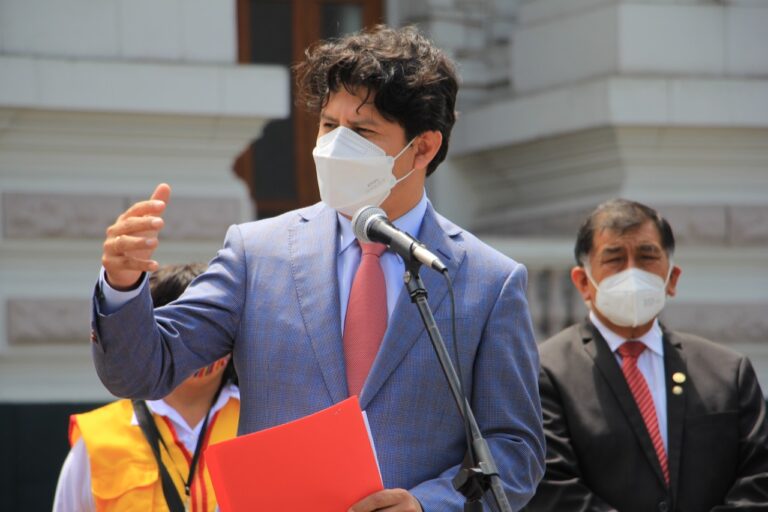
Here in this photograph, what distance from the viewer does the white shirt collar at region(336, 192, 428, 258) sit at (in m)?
3.68

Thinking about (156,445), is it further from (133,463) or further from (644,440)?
(644,440)

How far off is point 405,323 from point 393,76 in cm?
57

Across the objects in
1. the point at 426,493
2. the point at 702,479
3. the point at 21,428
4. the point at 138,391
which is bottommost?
the point at 21,428

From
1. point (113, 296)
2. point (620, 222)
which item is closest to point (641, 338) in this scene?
point (620, 222)

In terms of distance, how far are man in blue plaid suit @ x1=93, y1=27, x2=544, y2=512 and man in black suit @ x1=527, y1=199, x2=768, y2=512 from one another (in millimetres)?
1317

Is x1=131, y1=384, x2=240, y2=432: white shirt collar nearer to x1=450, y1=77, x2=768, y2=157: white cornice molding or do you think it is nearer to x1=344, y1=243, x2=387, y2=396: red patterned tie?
x1=344, y1=243, x2=387, y2=396: red patterned tie

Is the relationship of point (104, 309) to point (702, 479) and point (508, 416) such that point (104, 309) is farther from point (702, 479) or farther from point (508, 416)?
point (702, 479)

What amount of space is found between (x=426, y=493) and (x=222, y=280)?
68 cm

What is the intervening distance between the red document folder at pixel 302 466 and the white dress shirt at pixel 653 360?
195 centimetres

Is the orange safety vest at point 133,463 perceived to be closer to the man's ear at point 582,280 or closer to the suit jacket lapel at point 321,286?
the suit jacket lapel at point 321,286

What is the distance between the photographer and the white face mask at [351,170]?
3.56m

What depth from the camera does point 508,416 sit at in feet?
11.5

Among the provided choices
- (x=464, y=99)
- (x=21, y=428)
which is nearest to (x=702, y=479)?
(x=21, y=428)

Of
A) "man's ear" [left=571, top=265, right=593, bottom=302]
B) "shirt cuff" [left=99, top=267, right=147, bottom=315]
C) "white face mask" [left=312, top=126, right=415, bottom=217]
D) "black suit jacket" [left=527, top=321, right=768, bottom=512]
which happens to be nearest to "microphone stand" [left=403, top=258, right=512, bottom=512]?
"white face mask" [left=312, top=126, right=415, bottom=217]
